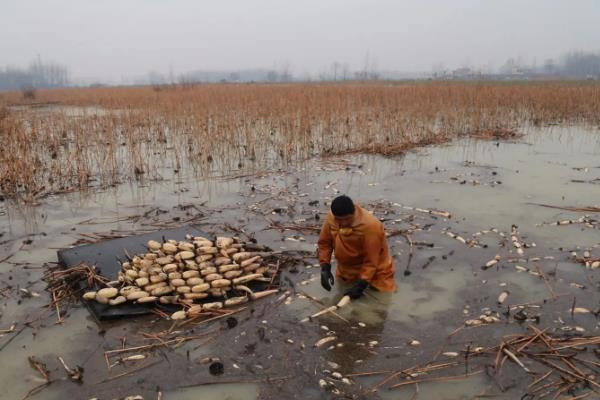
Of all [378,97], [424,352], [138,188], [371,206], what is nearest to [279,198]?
[371,206]

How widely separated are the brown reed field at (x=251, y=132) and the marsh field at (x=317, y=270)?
0.33 ft

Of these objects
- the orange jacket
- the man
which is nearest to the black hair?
the man

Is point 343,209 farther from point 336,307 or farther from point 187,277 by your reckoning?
point 187,277

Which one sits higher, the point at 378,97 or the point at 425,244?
the point at 378,97

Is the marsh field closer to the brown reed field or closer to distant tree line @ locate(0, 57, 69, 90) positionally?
the brown reed field

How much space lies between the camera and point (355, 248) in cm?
407

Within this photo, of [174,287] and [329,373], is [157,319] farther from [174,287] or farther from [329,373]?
[329,373]

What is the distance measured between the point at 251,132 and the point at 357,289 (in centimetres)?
847

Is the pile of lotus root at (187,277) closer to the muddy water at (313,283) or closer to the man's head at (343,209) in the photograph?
the muddy water at (313,283)

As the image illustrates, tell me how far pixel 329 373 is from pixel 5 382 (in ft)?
7.21

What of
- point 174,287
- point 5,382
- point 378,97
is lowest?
point 5,382

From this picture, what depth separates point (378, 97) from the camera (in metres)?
16.1

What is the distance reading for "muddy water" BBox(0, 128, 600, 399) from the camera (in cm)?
308

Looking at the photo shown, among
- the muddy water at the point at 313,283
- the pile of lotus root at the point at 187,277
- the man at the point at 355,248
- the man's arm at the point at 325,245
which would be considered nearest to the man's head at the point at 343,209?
the man at the point at 355,248
